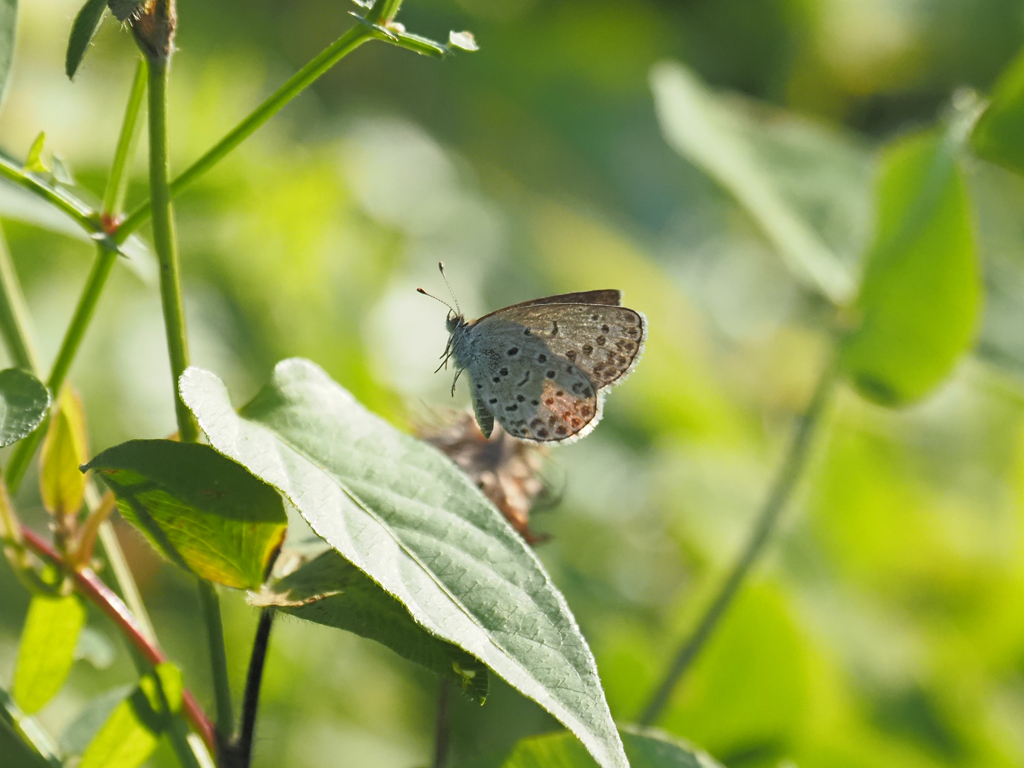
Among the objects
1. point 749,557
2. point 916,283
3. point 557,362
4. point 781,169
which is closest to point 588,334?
point 557,362

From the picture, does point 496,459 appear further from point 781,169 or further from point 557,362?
point 781,169

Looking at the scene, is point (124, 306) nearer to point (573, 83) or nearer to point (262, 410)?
point (262, 410)

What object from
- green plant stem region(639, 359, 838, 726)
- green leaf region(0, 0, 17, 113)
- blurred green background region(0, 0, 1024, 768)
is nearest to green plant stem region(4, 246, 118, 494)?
green leaf region(0, 0, 17, 113)

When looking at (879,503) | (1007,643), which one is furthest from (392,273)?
(1007,643)

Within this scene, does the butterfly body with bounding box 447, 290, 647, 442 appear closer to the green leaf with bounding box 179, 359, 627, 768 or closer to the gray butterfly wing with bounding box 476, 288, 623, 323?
the gray butterfly wing with bounding box 476, 288, 623, 323

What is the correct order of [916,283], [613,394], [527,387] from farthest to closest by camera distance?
1. [613,394]
2. [916,283]
3. [527,387]

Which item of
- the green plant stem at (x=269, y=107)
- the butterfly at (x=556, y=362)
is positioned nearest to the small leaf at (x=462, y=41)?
the green plant stem at (x=269, y=107)
